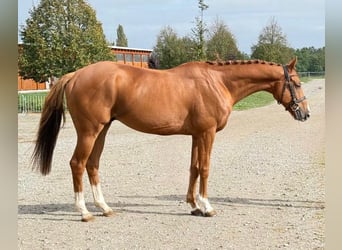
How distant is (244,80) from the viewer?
1.94 metres

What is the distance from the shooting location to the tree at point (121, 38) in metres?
1.62

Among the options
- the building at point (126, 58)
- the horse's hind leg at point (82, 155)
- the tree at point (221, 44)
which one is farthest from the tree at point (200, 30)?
the horse's hind leg at point (82, 155)

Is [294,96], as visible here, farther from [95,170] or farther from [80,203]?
[80,203]

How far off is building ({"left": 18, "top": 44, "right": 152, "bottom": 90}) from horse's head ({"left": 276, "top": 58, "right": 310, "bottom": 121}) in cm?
60

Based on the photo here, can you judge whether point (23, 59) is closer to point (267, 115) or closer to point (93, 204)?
point (93, 204)

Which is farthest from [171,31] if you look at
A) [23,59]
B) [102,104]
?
[23,59]

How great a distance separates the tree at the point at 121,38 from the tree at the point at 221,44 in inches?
13.2

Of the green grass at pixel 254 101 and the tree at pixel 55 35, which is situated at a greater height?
the tree at pixel 55 35

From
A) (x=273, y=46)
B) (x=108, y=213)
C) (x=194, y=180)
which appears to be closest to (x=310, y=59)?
(x=273, y=46)

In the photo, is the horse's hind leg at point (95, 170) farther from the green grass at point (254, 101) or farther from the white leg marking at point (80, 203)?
the green grass at point (254, 101)

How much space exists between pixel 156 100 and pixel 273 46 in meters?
0.54

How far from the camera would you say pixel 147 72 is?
187 centimetres

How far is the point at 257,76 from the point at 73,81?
815 millimetres

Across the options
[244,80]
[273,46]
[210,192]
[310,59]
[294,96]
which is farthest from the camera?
[210,192]
